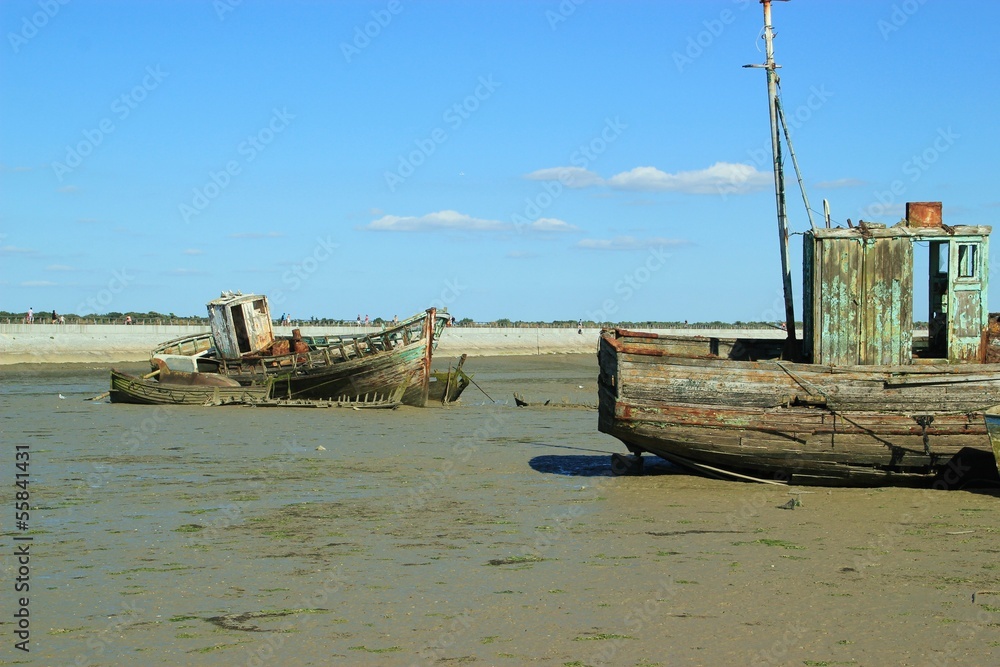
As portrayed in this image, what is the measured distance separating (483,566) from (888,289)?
747 cm

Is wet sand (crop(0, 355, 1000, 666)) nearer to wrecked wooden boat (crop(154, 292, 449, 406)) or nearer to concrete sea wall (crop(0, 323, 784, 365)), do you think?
wrecked wooden boat (crop(154, 292, 449, 406))

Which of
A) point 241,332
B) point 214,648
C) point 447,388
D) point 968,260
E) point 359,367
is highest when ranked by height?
point 968,260

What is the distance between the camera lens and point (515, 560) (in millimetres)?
9531

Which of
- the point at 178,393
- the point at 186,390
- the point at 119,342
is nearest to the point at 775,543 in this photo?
Result: the point at 186,390

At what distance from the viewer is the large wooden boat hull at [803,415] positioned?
42.8ft

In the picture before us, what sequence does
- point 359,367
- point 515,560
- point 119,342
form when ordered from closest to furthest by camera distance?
point 515,560 → point 359,367 → point 119,342

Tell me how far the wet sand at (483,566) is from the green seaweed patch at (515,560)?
4 cm

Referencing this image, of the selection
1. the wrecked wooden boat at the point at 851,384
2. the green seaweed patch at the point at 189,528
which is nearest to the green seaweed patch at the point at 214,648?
the green seaweed patch at the point at 189,528

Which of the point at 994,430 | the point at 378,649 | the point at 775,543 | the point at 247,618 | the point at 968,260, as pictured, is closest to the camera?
the point at 378,649

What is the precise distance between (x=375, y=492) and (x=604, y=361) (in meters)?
3.75

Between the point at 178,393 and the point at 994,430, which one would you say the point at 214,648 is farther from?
the point at 178,393

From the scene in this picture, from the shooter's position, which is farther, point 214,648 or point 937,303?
point 937,303

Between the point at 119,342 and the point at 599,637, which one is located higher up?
the point at 119,342

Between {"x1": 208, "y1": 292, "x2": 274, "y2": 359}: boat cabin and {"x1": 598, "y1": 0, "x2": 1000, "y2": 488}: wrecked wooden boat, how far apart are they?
21.2m
